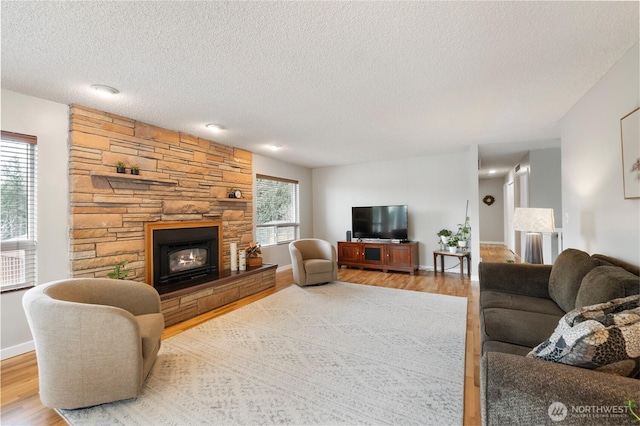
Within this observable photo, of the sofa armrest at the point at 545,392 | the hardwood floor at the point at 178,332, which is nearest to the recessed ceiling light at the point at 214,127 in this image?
the hardwood floor at the point at 178,332

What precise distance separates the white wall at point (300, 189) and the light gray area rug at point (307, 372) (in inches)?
94.8

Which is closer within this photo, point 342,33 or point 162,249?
point 342,33

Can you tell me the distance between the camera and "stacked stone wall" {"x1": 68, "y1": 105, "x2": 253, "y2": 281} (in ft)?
9.48

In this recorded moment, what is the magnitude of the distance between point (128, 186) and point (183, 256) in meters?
1.16

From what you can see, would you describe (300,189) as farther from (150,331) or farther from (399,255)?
(150,331)

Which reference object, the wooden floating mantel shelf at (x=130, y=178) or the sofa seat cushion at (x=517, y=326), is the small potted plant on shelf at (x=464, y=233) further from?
the wooden floating mantel shelf at (x=130, y=178)

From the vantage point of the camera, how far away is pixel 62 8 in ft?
Answer: 5.08

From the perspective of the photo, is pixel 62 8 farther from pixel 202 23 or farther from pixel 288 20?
pixel 288 20

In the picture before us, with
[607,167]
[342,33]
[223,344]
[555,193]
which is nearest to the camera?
[342,33]

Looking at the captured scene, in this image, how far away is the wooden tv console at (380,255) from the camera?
18.2ft

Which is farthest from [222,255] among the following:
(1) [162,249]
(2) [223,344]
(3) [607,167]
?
(3) [607,167]

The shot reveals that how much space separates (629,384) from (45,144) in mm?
4255

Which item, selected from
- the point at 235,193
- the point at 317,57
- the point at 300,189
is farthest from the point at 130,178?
the point at 300,189

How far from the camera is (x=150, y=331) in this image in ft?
6.53
